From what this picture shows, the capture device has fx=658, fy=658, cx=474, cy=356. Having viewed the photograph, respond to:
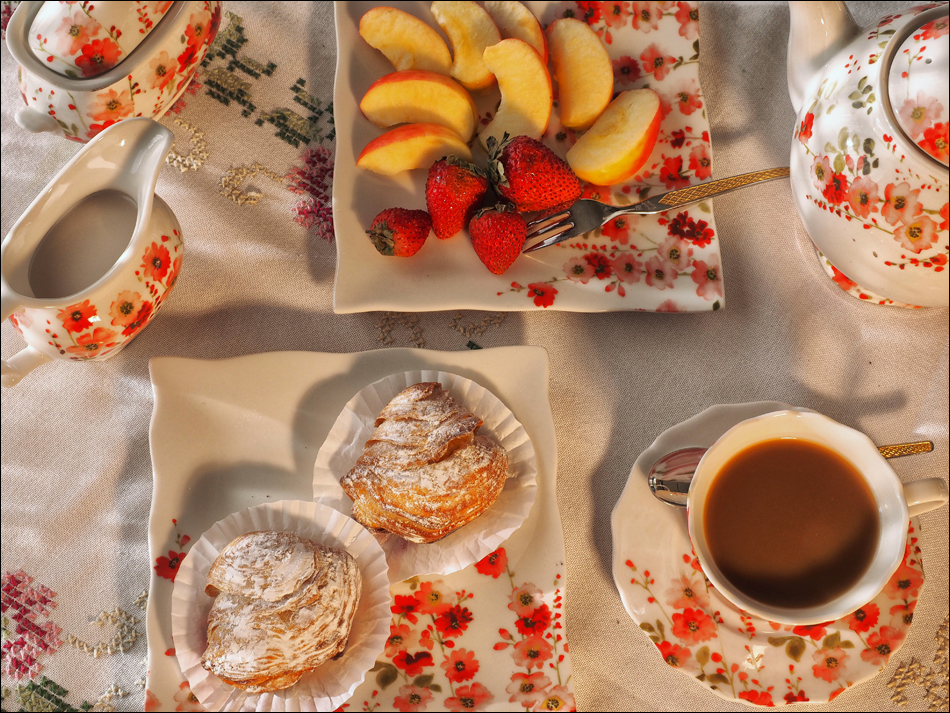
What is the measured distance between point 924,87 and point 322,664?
1.19m

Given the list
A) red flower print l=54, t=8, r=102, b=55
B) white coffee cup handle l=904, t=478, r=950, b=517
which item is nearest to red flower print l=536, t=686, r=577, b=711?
white coffee cup handle l=904, t=478, r=950, b=517

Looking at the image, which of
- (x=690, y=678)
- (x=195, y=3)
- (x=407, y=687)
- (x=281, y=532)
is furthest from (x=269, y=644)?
(x=195, y=3)

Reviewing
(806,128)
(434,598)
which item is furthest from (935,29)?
(434,598)

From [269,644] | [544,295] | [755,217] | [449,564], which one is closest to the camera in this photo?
[269,644]

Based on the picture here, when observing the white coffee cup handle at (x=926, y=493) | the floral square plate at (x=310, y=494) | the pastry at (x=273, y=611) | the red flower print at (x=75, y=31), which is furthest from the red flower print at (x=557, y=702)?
the red flower print at (x=75, y=31)

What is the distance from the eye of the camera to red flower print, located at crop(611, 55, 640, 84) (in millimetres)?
1309

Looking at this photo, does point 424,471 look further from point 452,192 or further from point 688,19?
point 688,19

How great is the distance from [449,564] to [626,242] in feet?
2.17

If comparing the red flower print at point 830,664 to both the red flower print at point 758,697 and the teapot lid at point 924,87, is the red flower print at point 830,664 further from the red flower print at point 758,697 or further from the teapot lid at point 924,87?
the teapot lid at point 924,87

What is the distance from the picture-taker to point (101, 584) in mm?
1132

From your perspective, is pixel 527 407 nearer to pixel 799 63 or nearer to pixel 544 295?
pixel 544 295

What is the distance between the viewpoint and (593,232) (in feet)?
4.03

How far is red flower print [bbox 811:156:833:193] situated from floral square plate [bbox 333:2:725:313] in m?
0.21

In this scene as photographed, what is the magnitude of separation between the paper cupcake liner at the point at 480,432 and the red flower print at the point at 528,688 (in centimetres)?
21
